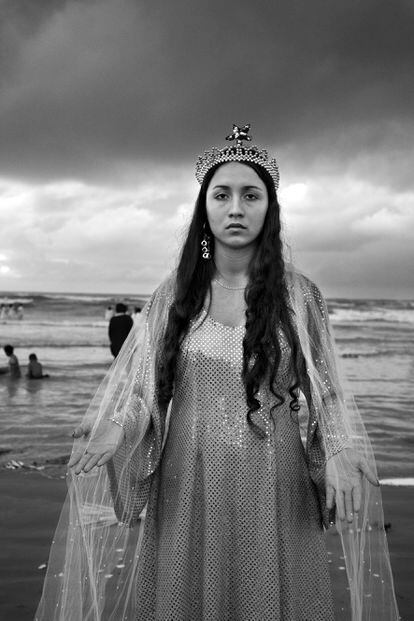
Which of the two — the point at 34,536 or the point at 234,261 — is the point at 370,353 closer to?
the point at 34,536

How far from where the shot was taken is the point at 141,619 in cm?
196

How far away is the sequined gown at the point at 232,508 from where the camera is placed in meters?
1.80

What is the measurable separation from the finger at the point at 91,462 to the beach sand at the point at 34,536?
1689 millimetres

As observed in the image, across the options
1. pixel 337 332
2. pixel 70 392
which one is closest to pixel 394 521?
pixel 70 392

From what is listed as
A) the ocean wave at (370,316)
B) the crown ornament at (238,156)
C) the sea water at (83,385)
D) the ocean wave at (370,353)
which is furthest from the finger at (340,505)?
the ocean wave at (370,316)

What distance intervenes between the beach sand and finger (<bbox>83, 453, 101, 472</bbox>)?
5.54 feet

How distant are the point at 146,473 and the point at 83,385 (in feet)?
33.4

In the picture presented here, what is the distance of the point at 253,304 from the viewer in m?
1.92

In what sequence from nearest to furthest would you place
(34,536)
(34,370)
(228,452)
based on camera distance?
1. (228,452)
2. (34,536)
3. (34,370)

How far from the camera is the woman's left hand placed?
5.56ft

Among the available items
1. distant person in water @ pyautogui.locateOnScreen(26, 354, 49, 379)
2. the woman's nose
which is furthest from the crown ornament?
distant person in water @ pyautogui.locateOnScreen(26, 354, 49, 379)

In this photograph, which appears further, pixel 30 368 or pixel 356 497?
pixel 30 368

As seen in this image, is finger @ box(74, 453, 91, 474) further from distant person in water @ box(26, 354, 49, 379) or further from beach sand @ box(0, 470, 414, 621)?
distant person in water @ box(26, 354, 49, 379)

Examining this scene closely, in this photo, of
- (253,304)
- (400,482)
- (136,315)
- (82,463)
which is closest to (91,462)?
(82,463)
